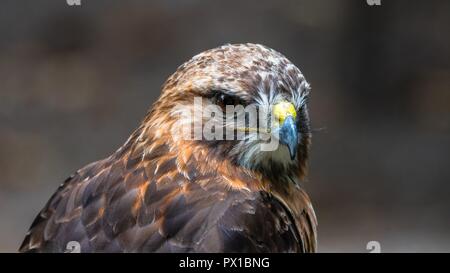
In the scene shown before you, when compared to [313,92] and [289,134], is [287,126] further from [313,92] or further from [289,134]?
[313,92]

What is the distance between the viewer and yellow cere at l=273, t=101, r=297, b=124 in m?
3.30

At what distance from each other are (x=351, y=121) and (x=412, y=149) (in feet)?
2.11

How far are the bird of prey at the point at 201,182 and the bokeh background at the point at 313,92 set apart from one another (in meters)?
4.03

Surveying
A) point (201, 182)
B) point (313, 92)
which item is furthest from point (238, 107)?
point (313, 92)

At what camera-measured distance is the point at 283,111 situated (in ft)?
10.9

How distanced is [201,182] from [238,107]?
33 centimetres

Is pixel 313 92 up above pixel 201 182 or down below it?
above

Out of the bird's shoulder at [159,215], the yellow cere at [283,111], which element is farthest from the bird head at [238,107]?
the bird's shoulder at [159,215]

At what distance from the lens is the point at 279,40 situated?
7.75 m
